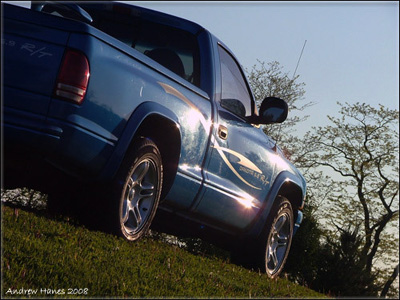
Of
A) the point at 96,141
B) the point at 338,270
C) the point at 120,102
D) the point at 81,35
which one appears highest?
the point at 81,35

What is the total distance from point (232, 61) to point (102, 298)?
4024 mm

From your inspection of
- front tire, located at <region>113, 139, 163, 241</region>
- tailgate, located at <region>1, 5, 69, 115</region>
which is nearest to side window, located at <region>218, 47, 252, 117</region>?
front tire, located at <region>113, 139, 163, 241</region>

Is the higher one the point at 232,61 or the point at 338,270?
the point at 232,61

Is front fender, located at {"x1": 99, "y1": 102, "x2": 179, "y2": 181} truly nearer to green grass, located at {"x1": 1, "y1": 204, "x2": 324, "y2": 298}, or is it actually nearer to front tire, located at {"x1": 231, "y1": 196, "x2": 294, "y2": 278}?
green grass, located at {"x1": 1, "y1": 204, "x2": 324, "y2": 298}

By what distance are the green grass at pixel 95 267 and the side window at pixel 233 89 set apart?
171 cm

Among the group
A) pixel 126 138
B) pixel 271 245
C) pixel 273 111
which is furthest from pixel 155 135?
pixel 271 245

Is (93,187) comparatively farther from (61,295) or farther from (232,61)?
(232,61)

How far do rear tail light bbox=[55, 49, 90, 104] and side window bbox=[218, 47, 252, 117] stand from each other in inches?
96.1

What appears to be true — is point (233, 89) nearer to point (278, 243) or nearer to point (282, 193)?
point (282, 193)

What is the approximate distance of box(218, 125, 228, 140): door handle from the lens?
691cm

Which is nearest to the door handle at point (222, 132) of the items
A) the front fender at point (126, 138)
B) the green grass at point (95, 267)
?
the green grass at point (95, 267)

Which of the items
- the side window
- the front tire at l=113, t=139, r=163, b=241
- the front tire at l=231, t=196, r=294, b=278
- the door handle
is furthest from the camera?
the front tire at l=231, t=196, r=294, b=278

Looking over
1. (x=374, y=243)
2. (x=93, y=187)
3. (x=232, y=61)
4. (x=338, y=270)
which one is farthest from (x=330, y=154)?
(x=93, y=187)

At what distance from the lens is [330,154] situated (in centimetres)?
3700
